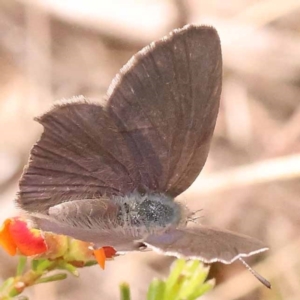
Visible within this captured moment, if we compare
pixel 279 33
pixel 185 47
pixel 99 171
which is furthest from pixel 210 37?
pixel 279 33

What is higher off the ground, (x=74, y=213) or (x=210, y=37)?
(x=210, y=37)

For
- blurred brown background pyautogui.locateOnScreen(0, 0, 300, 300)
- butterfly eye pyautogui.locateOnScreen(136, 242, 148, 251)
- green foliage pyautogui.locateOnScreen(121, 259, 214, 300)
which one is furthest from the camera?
blurred brown background pyautogui.locateOnScreen(0, 0, 300, 300)

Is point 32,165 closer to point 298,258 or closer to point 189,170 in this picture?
point 189,170

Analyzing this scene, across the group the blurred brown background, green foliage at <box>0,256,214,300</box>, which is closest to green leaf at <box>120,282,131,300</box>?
green foliage at <box>0,256,214,300</box>

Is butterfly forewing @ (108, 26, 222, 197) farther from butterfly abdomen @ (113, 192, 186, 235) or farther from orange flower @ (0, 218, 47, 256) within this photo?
orange flower @ (0, 218, 47, 256)

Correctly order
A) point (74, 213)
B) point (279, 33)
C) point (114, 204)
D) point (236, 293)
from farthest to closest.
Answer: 1. point (279, 33)
2. point (236, 293)
3. point (114, 204)
4. point (74, 213)

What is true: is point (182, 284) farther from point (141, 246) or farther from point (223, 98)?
point (223, 98)

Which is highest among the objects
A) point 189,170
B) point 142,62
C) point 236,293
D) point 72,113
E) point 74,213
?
point 142,62

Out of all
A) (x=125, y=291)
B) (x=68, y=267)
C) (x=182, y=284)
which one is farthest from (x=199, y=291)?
→ (x=68, y=267)
